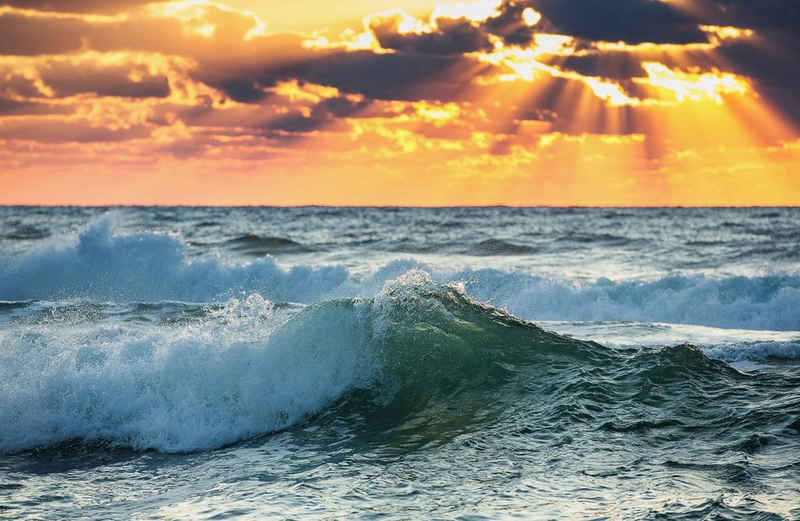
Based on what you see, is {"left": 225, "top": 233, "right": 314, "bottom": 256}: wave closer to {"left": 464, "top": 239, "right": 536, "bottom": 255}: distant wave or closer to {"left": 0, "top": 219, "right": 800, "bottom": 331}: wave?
{"left": 464, "top": 239, "right": 536, "bottom": 255}: distant wave

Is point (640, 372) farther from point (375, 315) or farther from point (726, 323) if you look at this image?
point (726, 323)

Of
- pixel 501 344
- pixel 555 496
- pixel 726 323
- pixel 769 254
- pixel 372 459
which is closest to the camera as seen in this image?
pixel 555 496

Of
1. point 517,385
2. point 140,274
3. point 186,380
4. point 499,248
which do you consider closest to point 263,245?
point 499,248

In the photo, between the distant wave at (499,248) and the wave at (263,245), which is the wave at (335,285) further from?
the distant wave at (499,248)

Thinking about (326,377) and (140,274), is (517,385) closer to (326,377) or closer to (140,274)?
(326,377)

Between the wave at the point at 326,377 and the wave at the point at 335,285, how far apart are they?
7686 mm

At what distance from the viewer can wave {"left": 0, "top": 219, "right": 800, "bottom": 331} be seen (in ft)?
56.4

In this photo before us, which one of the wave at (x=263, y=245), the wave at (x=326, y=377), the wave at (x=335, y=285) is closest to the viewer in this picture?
the wave at (x=326, y=377)

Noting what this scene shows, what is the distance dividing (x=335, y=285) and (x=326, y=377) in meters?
12.6

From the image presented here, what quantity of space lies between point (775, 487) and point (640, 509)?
1063 millimetres

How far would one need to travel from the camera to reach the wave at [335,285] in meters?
17.2

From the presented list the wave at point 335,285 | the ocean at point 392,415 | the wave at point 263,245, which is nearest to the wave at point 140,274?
the wave at point 335,285

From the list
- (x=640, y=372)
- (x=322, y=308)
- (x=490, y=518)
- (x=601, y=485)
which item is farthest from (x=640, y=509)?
(x=322, y=308)

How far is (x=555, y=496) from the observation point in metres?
5.72
